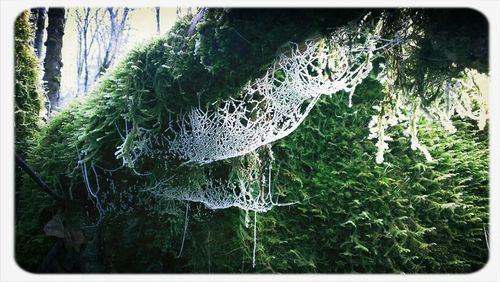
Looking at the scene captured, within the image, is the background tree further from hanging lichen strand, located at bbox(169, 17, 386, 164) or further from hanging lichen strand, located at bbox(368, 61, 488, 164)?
hanging lichen strand, located at bbox(368, 61, 488, 164)

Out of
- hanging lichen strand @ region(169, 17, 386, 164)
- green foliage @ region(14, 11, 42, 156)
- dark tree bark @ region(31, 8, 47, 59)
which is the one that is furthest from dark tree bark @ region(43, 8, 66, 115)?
hanging lichen strand @ region(169, 17, 386, 164)

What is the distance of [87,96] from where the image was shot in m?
2.17

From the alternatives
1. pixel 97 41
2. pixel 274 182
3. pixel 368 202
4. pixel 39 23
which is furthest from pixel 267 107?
pixel 97 41

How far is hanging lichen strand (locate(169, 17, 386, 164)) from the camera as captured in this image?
172cm

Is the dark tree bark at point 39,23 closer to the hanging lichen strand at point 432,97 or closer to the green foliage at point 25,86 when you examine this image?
the green foliage at point 25,86

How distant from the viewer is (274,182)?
278 cm

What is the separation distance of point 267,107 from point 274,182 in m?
0.96

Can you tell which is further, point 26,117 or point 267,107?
point 26,117

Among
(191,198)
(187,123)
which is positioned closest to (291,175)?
(191,198)

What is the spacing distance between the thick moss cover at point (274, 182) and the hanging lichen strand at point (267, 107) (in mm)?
105

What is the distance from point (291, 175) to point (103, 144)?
51.0 inches

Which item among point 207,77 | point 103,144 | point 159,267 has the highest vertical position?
point 207,77

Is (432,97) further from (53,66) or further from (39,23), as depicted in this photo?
(53,66)

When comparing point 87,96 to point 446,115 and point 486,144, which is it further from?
point 486,144
